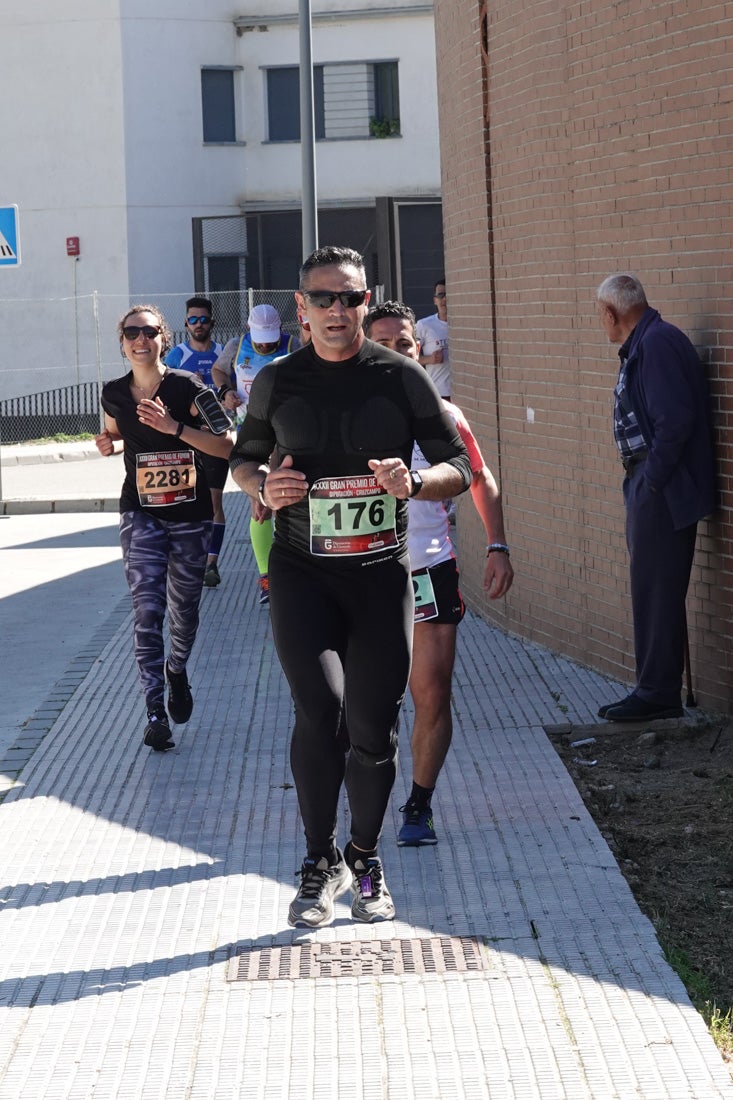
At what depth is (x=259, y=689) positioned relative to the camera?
29.0 ft

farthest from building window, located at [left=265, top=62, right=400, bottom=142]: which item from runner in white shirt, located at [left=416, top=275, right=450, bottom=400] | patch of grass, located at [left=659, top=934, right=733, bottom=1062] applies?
patch of grass, located at [left=659, top=934, right=733, bottom=1062]

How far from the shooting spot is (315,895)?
209 inches

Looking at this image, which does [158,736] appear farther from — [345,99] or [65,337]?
[345,99]

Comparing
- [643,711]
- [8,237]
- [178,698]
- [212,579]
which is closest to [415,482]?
[643,711]

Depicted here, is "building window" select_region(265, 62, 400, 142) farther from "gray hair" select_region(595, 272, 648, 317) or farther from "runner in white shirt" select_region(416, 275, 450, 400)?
"gray hair" select_region(595, 272, 648, 317)

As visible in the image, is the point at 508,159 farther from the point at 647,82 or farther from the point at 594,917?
the point at 594,917

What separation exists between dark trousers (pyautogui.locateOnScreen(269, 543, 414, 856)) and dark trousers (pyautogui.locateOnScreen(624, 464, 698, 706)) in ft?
7.77

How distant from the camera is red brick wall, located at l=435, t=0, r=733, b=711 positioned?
24.7 ft

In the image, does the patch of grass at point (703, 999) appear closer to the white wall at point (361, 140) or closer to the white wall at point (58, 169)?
the white wall at point (58, 169)

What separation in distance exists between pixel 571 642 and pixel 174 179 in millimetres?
26776

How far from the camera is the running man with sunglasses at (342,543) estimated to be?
517cm

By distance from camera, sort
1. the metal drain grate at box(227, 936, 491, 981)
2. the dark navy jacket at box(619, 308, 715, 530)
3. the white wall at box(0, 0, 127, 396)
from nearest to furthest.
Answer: the metal drain grate at box(227, 936, 491, 981) < the dark navy jacket at box(619, 308, 715, 530) < the white wall at box(0, 0, 127, 396)

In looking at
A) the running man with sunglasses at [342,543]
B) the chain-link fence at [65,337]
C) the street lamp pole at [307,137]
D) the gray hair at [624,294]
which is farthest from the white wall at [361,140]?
the running man with sunglasses at [342,543]

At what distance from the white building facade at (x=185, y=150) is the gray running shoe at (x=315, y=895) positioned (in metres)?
26.2
